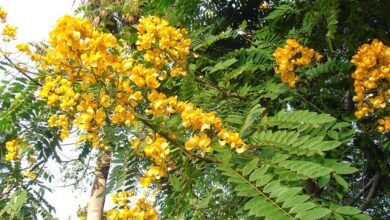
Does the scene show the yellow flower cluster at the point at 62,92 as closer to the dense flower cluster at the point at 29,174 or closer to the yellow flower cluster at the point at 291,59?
the yellow flower cluster at the point at 291,59

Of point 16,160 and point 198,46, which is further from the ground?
point 198,46

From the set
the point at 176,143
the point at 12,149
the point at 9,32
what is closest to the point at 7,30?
the point at 9,32

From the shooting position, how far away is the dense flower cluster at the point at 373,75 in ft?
6.50

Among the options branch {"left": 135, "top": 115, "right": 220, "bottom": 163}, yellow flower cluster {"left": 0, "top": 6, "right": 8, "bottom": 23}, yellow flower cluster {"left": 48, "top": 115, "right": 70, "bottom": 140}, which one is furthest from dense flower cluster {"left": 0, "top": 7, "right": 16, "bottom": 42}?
branch {"left": 135, "top": 115, "right": 220, "bottom": 163}

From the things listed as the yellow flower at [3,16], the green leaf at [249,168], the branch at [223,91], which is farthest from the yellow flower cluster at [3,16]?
the green leaf at [249,168]

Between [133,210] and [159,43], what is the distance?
0.73m

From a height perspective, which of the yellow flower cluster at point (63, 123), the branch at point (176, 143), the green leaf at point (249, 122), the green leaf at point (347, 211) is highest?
the yellow flower cluster at point (63, 123)

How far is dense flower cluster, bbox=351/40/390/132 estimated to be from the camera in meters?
1.98

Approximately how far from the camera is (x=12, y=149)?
A: 2.96 metres

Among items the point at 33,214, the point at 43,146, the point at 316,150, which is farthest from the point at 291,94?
the point at 33,214

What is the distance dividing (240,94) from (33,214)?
2114 mm

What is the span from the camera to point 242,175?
1.51 m

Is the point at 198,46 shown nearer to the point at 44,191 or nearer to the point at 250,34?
the point at 250,34

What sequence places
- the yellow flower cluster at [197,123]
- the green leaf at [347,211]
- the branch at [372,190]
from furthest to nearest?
1. the branch at [372,190]
2. the yellow flower cluster at [197,123]
3. the green leaf at [347,211]
